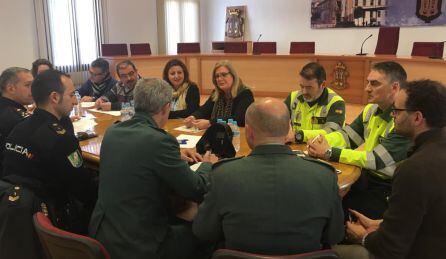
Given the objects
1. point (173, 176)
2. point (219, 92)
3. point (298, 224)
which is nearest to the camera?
point (298, 224)

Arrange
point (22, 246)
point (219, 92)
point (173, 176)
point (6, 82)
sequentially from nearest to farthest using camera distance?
point (173, 176)
point (22, 246)
point (6, 82)
point (219, 92)

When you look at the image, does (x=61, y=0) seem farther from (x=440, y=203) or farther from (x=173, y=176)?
(x=440, y=203)

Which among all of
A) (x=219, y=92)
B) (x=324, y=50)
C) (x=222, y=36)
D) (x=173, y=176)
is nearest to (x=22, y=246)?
(x=173, y=176)

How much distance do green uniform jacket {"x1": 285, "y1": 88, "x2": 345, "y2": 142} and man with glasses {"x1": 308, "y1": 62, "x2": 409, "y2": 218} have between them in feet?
0.88

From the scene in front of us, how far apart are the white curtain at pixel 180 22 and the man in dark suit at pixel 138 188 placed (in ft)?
28.9

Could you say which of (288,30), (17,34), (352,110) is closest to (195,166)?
(352,110)

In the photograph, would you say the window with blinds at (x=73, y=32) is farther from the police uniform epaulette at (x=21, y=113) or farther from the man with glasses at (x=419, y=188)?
the man with glasses at (x=419, y=188)

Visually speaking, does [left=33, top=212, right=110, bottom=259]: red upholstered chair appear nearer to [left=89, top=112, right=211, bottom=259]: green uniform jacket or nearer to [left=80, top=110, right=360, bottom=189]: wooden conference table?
[left=89, top=112, right=211, bottom=259]: green uniform jacket

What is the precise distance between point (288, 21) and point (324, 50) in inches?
47.4

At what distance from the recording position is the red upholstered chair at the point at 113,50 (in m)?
8.09

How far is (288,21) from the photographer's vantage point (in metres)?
10.3

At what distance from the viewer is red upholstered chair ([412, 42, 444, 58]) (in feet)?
21.1

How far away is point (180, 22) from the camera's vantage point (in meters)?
10.7

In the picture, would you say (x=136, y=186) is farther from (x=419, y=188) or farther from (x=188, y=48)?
(x=188, y=48)
